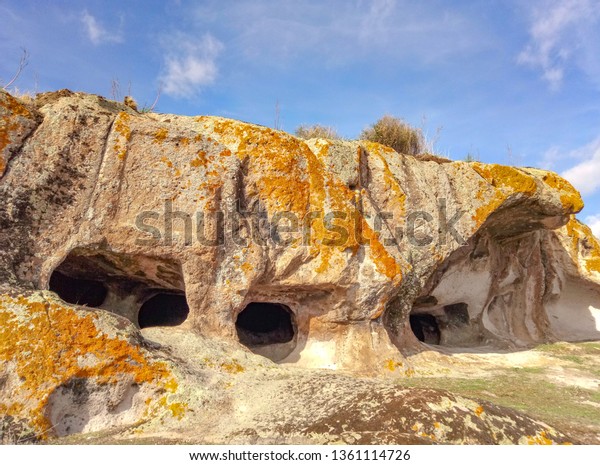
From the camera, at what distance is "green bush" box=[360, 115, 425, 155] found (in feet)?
39.0

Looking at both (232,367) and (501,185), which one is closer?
(232,367)

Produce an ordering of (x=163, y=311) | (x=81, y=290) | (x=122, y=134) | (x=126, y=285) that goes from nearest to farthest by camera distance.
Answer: (x=122, y=134) < (x=126, y=285) < (x=81, y=290) < (x=163, y=311)

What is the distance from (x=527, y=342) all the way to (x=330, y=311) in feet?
16.1

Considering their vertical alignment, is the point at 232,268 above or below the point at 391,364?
above

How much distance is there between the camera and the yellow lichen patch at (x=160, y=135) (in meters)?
5.44

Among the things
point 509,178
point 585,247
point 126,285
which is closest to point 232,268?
point 126,285

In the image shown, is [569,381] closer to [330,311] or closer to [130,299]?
[330,311]

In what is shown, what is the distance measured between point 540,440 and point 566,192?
6.26 meters

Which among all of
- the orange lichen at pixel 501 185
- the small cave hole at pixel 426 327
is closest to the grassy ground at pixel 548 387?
the small cave hole at pixel 426 327

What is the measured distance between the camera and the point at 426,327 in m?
9.57

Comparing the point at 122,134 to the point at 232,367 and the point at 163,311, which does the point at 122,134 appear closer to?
the point at 232,367

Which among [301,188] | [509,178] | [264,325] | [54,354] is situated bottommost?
[54,354]

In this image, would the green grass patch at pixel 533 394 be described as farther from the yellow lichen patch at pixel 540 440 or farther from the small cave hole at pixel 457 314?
the small cave hole at pixel 457 314
